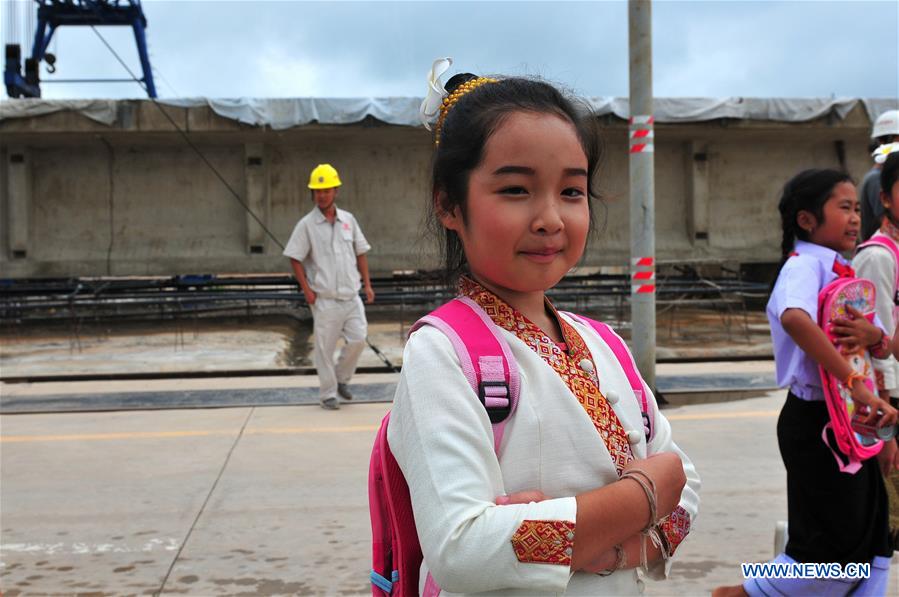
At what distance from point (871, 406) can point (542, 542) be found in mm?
1827

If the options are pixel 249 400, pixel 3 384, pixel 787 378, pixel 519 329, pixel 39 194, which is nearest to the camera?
pixel 519 329

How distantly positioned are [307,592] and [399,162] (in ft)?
39.0

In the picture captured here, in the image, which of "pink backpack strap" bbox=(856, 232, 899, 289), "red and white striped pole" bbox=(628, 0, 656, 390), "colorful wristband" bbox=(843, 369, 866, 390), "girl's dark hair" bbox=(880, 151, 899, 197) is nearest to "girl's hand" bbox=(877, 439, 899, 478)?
"colorful wristband" bbox=(843, 369, 866, 390)

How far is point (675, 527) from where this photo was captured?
1385 mm

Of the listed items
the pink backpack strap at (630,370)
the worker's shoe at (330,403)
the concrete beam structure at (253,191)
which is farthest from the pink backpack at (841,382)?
the concrete beam structure at (253,191)

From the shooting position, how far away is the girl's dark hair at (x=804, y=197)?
2.85 meters

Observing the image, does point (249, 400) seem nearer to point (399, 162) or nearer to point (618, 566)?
point (618, 566)

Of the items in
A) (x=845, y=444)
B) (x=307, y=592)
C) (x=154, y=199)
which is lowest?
(x=307, y=592)

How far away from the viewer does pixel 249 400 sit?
7.20m

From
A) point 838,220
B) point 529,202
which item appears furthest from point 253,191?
point 529,202

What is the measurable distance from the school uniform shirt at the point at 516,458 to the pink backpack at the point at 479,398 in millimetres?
18

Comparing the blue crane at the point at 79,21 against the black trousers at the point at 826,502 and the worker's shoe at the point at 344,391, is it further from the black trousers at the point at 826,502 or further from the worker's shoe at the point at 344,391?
the black trousers at the point at 826,502

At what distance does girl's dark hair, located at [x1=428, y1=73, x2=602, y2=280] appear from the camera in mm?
1356

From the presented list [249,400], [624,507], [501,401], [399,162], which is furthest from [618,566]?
[399,162]
